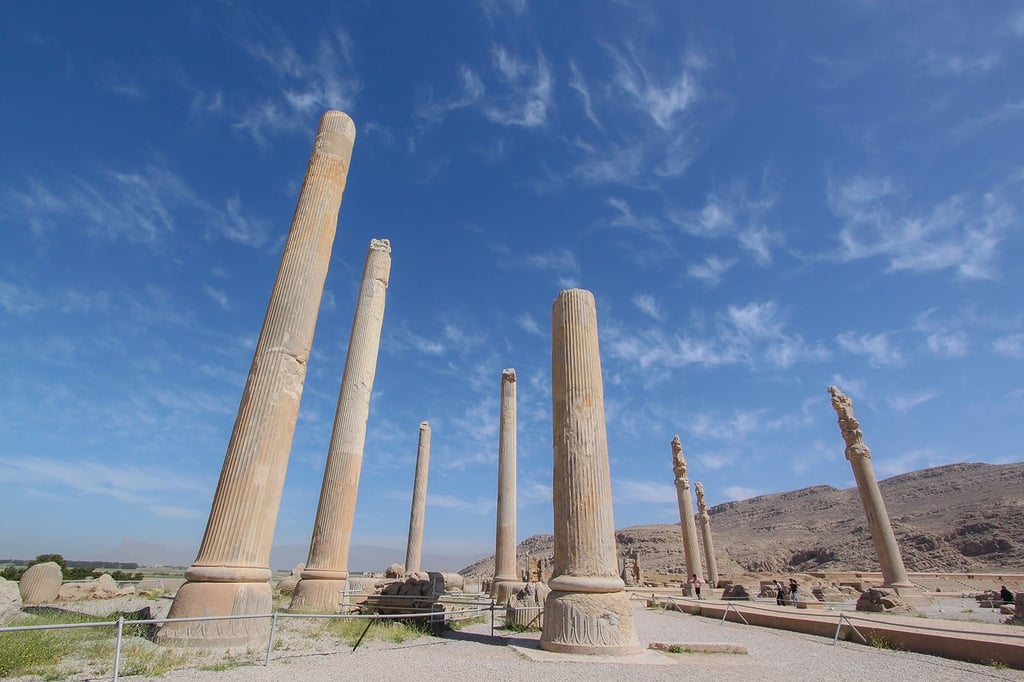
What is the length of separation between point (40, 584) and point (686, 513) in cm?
2529

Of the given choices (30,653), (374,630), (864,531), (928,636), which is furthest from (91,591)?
(864,531)

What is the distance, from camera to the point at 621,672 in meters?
6.73

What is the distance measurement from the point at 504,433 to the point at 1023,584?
2943cm

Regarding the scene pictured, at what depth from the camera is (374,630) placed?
10.1 metres

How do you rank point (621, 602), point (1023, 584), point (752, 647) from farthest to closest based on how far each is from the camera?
point (1023, 584) → point (752, 647) → point (621, 602)

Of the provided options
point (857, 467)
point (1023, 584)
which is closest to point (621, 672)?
point (857, 467)

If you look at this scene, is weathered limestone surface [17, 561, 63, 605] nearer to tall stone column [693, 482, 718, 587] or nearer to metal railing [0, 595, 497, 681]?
metal railing [0, 595, 497, 681]

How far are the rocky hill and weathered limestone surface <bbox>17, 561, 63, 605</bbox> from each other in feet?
167

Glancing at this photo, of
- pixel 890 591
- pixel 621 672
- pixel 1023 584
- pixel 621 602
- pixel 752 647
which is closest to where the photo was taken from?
pixel 621 672

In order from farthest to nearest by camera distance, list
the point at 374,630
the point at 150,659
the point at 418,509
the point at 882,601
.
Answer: the point at 418,509 → the point at 882,601 → the point at 374,630 → the point at 150,659

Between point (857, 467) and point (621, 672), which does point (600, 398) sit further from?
point (857, 467)

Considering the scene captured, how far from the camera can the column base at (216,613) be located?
7.30 m

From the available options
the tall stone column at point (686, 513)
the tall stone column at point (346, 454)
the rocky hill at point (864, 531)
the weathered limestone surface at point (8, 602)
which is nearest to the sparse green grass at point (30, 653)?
the weathered limestone surface at point (8, 602)

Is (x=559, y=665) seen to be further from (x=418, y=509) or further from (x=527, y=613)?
(x=418, y=509)
